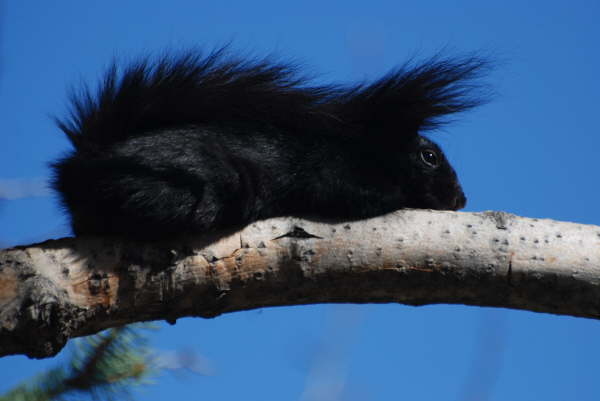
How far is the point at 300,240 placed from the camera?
282 cm

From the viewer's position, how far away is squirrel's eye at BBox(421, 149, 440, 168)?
3867 mm

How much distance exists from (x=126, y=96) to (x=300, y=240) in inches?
42.2

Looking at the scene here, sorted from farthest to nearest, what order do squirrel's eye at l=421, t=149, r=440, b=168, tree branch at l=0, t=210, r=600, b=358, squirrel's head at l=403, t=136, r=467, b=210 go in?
squirrel's eye at l=421, t=149, r=440, b=168, squirrel's head at l=403, t=136, r=467, b=210, tree branch at l=0, t=210, r=600, b=358

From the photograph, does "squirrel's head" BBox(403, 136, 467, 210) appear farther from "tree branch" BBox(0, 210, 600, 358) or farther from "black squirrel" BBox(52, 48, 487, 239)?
"tree branch" BBox(0, 210, 600, 358)

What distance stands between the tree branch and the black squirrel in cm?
14

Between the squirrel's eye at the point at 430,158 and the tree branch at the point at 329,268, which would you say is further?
the squirrel's eye at the point at 430,158

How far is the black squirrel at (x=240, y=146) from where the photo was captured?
9.52ft

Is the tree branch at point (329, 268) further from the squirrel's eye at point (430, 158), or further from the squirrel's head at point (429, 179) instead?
the squirrel's eye at point (430, 158)

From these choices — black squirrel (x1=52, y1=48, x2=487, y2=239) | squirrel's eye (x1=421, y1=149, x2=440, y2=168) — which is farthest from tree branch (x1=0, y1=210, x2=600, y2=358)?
squirrel's eye (x1=421, y1=149, x2=440, y2=168)

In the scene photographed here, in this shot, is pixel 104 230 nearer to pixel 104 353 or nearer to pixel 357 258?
pixel 104 353

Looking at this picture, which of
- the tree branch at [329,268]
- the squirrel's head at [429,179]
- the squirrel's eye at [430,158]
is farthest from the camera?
the squirrel's eye at [430,158]

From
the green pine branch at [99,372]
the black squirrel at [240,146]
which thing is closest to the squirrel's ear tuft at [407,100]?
the black squirrel at [240,146]

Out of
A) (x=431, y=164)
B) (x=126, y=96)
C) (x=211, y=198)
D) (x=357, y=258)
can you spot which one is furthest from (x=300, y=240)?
(x=431, y=164)

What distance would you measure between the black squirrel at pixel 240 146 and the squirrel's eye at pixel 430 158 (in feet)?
0.06
